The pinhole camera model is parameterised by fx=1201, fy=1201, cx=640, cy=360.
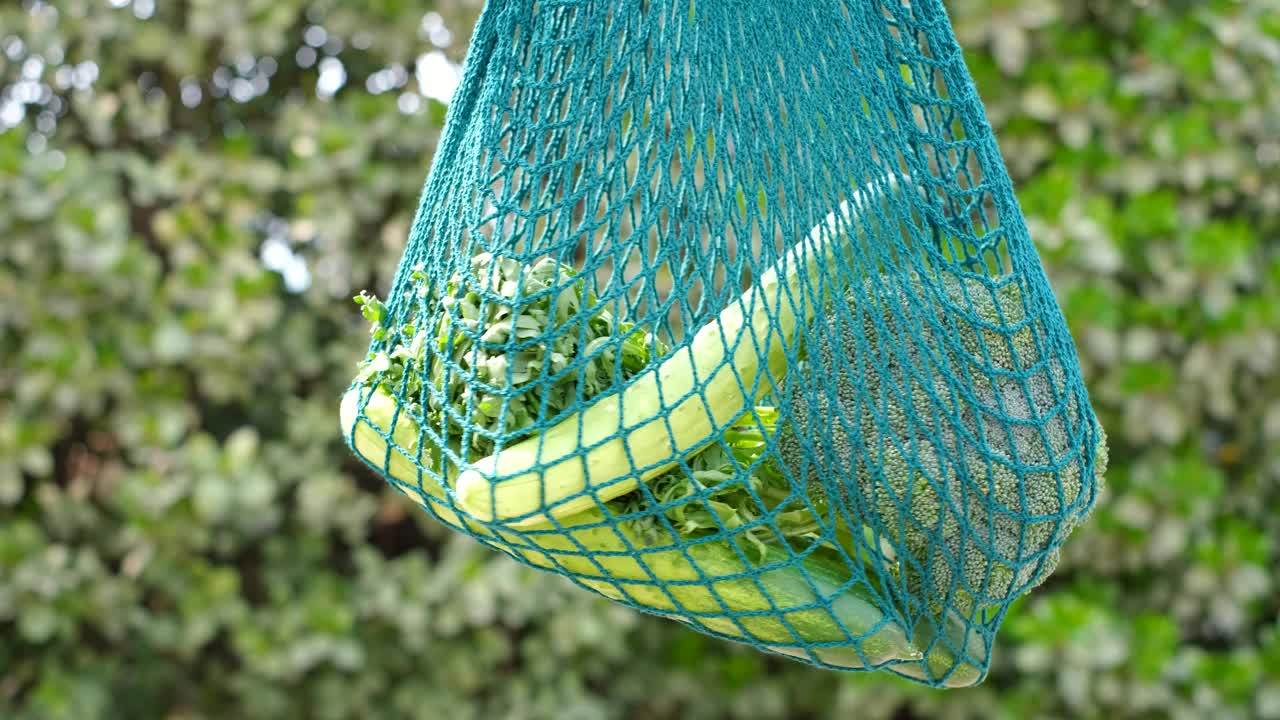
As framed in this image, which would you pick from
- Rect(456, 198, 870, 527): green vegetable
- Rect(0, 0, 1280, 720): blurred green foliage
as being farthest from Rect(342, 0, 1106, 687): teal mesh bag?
Rect(0, 0, 1280, 720): blurred green foliage

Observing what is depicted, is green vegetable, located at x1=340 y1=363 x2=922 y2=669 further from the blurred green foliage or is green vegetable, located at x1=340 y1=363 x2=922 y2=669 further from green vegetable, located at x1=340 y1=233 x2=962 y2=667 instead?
the blurred green foliage

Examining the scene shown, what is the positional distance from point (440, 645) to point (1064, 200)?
4.85 ft

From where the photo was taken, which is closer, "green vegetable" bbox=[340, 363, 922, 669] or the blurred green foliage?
"green vegetable" bbox=[340, 363, 922, 669]

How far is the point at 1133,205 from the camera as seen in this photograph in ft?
7.49

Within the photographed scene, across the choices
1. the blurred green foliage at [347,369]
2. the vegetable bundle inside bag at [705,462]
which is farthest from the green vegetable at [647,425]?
the blurred green foliage at [347,369]

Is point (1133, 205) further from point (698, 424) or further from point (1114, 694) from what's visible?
point (698, 424)

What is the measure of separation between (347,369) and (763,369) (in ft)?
5.36

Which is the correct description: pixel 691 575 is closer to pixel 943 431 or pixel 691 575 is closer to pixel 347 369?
pixel 943 431

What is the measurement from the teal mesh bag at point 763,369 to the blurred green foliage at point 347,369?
52.8 inches

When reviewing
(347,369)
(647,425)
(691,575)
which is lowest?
(347,369)

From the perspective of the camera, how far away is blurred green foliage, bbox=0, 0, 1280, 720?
2.25m

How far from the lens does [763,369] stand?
91 centimetres

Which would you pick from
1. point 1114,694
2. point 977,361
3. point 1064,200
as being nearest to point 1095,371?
point 1064,200

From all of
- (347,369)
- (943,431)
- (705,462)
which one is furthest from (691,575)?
(347,369)
